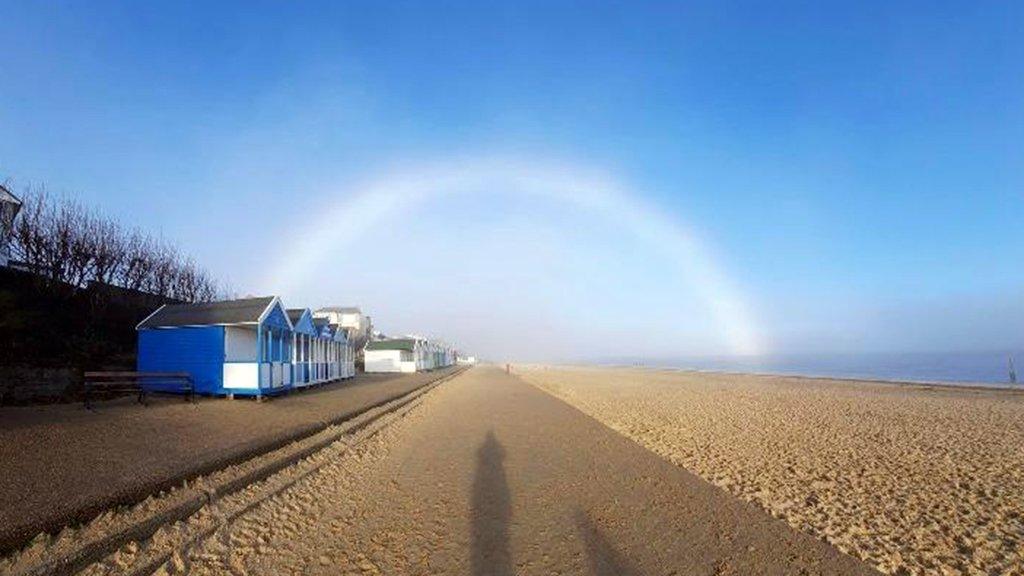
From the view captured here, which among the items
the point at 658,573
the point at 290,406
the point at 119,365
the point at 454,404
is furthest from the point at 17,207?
the point at 658,573

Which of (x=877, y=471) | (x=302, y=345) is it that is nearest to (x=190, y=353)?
(x=302, y=345)

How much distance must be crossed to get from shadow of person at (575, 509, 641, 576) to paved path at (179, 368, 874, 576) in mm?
19

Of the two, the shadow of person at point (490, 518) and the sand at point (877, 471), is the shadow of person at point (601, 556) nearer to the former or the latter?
the shadow of person at point (490, 518)

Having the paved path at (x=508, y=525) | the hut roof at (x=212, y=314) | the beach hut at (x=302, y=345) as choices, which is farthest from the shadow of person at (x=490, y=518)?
the beach hut at (x=302, y=345)

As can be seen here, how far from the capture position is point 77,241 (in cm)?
2605

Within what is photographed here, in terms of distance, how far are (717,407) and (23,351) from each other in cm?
2490

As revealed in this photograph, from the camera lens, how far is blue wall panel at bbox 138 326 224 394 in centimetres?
2055

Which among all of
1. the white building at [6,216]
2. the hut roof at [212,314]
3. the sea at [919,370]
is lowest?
the sea at [919,370]

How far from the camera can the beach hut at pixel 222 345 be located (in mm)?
20312

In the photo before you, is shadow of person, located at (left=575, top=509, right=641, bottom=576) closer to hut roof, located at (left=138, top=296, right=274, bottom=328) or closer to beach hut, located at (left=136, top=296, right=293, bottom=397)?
beach hut, located at (left=136, top=296, right=293, bottom=397)

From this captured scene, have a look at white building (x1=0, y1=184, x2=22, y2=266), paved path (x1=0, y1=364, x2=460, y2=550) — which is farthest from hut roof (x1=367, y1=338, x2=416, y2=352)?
paved path (x1=0, y1=364, x2=460, y2=550)

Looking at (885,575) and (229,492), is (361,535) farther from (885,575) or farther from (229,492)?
(885,575)

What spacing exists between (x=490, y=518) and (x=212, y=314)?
Answer: 18.8 m

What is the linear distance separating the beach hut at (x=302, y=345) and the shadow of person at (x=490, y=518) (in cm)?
1713
